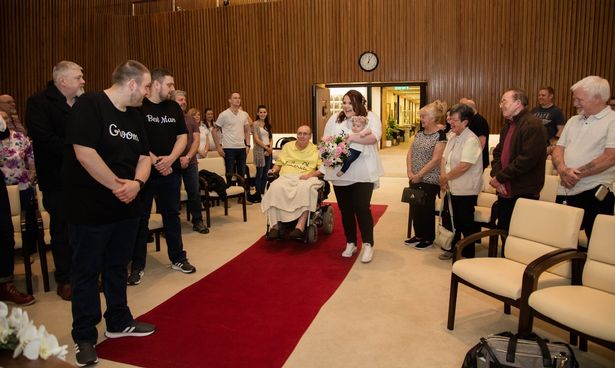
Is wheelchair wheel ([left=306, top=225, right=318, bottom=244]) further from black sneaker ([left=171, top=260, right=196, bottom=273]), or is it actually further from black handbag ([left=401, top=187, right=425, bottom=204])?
black sneaker ([left=171, top=260, right=196, bottom=273])

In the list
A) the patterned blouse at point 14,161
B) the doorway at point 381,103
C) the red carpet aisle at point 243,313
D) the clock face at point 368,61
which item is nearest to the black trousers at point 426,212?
the red carpet aisle at point 243,313

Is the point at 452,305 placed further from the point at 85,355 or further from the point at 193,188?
the point at 193,188

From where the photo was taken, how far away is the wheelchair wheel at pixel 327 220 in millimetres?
5285

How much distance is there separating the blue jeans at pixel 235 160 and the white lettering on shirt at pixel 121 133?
4.70 m

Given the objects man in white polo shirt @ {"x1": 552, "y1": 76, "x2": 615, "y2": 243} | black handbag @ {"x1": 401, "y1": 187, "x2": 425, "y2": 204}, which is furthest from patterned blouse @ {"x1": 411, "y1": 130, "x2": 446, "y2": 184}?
man in white polo shirt @ {"x1": 552, "y1": 76, "x2": 615, "y2": 243}

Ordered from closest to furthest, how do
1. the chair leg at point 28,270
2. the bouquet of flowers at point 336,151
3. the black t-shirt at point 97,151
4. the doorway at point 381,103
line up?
the black t-shirt at point 97,151 → the chair leg at point 28,270 → the bouquet of flowers at point 336,151 → the doorway at point 381,103

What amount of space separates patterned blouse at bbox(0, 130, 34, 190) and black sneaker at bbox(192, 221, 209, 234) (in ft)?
6.58

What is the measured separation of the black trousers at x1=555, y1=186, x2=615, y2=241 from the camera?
3133 mm

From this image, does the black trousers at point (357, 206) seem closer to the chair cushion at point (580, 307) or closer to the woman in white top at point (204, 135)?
the chair cushion at point (580, 307)

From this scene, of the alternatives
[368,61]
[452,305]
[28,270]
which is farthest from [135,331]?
[368,61]

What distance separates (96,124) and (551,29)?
878cm

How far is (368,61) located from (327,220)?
5615mm

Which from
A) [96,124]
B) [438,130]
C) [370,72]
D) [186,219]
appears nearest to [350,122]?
[438,130]

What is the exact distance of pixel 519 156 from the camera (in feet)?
11.5
